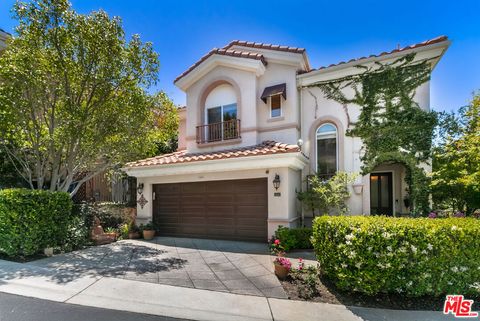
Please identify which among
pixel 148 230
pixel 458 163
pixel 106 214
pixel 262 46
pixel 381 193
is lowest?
pixel 148 230

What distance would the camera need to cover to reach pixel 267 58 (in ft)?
38.6

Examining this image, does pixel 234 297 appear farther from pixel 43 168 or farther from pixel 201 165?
pixel 43 168

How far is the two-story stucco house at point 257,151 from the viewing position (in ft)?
31.9

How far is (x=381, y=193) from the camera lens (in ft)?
40.2

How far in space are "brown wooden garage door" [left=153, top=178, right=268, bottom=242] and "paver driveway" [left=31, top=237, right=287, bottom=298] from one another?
28.4 inches

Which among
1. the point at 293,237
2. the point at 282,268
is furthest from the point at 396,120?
the point at 282,268

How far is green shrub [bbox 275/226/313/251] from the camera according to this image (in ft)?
28.5

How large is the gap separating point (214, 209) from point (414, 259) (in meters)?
7.41

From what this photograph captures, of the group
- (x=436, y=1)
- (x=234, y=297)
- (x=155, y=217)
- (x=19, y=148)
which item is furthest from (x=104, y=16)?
(x=436, y=1)

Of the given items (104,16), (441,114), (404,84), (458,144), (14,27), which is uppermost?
(104,16)

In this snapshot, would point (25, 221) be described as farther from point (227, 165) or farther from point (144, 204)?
point (227, 165)

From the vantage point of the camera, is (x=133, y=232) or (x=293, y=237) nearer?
(x=293, y=237)

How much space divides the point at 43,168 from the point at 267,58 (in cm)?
1040

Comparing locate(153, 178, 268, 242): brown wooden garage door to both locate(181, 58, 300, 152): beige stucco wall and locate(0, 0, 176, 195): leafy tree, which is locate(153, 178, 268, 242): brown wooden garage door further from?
locate(0, 0, 176, 195): leafy tree
